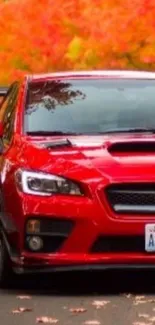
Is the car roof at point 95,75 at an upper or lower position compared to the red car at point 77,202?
upper

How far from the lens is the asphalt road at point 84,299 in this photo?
7141 millimetres

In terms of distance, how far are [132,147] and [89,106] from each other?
0.96m

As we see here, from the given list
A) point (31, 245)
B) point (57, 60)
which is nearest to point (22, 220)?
point (31, 245)

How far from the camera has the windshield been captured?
9.08 m

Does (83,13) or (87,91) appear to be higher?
(83,13)

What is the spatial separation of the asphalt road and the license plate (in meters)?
0.31

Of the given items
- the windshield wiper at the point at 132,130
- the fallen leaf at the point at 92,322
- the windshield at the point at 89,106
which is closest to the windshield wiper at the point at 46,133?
the windshield at the point at 89,106

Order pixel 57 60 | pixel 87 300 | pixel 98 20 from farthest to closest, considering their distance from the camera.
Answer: pixel 57 60 → pixel 98 20 → pixel 87 300

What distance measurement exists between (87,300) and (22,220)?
0.73m

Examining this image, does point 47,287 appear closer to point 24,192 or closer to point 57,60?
point 24,192

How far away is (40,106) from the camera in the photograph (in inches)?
→ 368

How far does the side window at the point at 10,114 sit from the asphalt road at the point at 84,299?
1136mm

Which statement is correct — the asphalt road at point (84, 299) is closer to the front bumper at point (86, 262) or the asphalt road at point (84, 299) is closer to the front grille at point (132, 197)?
the front bumper at point (86, 262)

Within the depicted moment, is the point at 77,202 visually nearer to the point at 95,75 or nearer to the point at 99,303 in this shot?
the point at 99,303
